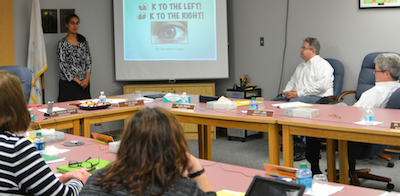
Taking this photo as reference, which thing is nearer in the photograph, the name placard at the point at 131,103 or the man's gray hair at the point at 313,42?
the name placard at the point at 131,103

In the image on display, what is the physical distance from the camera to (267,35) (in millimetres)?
5180

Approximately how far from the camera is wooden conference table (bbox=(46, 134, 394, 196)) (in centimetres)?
142

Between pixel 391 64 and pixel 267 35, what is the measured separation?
95.7 inches

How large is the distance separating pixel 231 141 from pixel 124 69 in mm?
1815

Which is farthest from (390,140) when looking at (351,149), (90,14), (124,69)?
(90,14)

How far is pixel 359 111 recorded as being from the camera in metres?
2.79

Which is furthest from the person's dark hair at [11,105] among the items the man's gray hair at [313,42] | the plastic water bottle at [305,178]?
the man's gray hair at [313,42]

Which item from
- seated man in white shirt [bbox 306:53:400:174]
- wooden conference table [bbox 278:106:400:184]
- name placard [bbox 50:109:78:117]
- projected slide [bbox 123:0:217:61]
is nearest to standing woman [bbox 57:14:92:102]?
projected slide [bbox 123:0:217:61]

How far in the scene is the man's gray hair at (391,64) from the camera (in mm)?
2883

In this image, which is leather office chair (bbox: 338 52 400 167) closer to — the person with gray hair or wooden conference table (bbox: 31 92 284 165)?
the person with gray hair

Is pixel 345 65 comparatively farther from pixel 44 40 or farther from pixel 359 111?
pixel 44 40

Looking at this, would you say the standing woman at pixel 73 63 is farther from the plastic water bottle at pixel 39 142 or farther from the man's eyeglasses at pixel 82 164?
the man's eyeglasses at pixel 82 164

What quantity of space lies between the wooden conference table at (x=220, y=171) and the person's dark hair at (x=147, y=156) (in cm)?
17

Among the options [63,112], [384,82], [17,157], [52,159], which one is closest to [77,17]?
[63,112]
